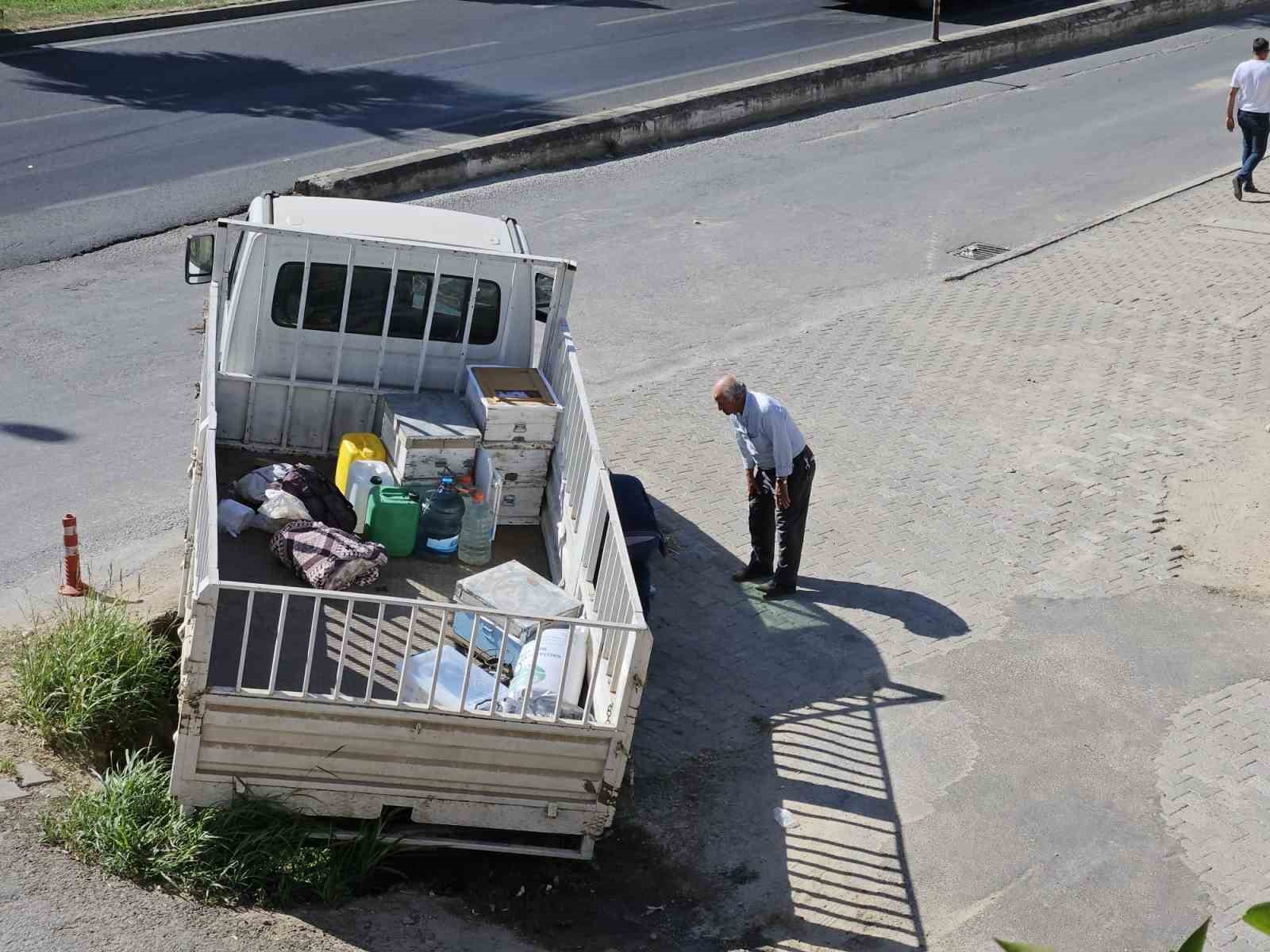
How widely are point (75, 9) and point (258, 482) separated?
17.4m

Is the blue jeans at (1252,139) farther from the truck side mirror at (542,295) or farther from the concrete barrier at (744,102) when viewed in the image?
the truck side mirror at (542,295)

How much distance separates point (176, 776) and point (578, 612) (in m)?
2.21

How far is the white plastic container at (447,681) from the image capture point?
6.34m

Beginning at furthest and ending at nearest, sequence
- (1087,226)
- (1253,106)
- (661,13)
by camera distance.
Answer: (661,13) → (1253,106) → (1087,226)

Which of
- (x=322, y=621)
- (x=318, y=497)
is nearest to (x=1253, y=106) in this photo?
(x=318, y=497)

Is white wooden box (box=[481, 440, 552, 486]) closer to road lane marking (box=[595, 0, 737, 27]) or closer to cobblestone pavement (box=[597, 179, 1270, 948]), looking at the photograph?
cobblestone pavement (box=[597, 179, 1270, 948])

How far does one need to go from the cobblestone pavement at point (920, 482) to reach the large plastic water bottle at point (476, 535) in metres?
1.15

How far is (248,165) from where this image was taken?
1563 centimetres

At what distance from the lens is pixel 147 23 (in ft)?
71.9

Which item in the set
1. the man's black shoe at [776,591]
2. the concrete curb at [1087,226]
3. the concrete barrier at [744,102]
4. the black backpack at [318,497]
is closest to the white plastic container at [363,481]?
the black backpack at [318,497]

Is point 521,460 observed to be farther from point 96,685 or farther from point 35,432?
point 35,432

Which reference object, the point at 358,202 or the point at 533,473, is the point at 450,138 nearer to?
the point at 358,202

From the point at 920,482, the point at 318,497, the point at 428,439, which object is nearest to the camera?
the point at 318,497

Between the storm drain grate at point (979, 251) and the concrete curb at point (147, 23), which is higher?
the concrete curb at point (147, 23)
